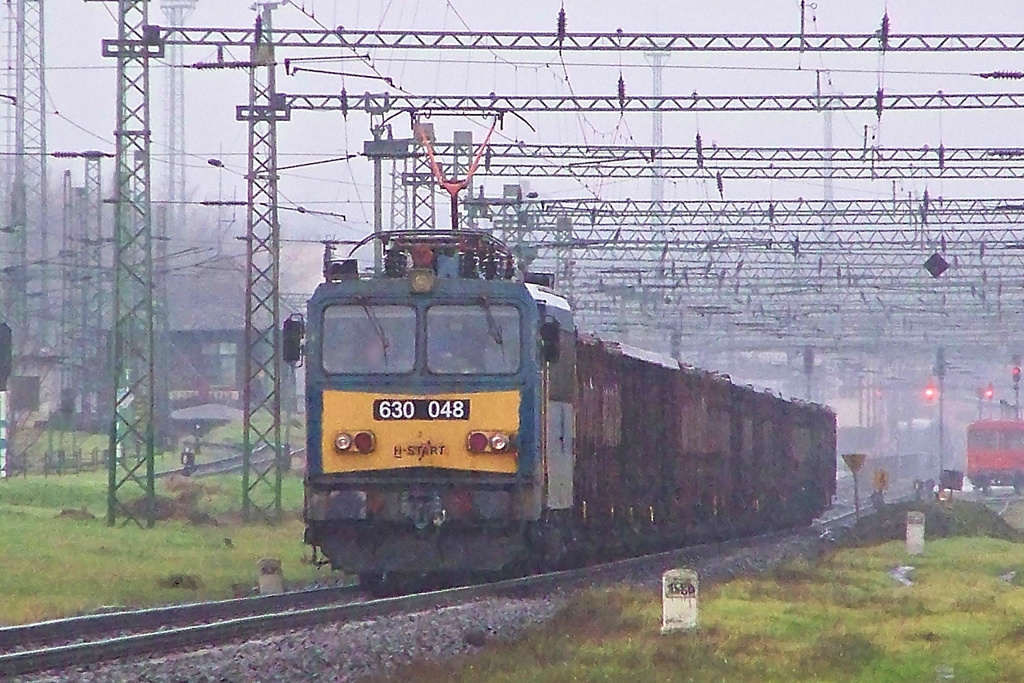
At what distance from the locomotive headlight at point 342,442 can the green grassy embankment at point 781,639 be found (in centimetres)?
282

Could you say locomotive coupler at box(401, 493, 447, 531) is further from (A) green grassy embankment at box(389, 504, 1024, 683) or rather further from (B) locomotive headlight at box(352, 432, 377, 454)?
(A) green grassy embankment at box(389, 504, 1024, 683)

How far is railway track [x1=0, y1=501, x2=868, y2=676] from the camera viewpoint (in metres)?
12.8

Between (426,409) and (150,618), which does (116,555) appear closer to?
(426,409)

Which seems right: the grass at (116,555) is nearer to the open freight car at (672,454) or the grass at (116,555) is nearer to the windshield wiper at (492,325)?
the open freight car at (672,454)

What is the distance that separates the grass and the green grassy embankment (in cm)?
551

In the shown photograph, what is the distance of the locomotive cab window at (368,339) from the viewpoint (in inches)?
735

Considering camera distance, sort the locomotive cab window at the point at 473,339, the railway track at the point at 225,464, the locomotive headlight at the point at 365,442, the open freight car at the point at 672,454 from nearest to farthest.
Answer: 1. the locomotive headlight at the point at 365,442
2. the locomotive cab window at the point at 473,339
3. the open freight car at the point at 672,454
4. the railway track at the point at 225,464

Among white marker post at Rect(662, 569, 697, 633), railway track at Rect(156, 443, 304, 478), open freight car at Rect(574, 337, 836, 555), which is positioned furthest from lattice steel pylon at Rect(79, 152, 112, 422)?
white marker post at Rect(662, 569, 697, 633)

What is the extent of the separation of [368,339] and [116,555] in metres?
8.69

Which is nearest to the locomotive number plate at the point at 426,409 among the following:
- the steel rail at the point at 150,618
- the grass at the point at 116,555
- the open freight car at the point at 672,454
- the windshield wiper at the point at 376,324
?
the windshield wiper at the point at 376,324

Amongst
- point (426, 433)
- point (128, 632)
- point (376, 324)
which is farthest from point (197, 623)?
point (376, 324)

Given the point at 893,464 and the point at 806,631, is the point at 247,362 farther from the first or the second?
the point at 893,464

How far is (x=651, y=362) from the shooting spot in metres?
27.2

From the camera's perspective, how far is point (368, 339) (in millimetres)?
18812
